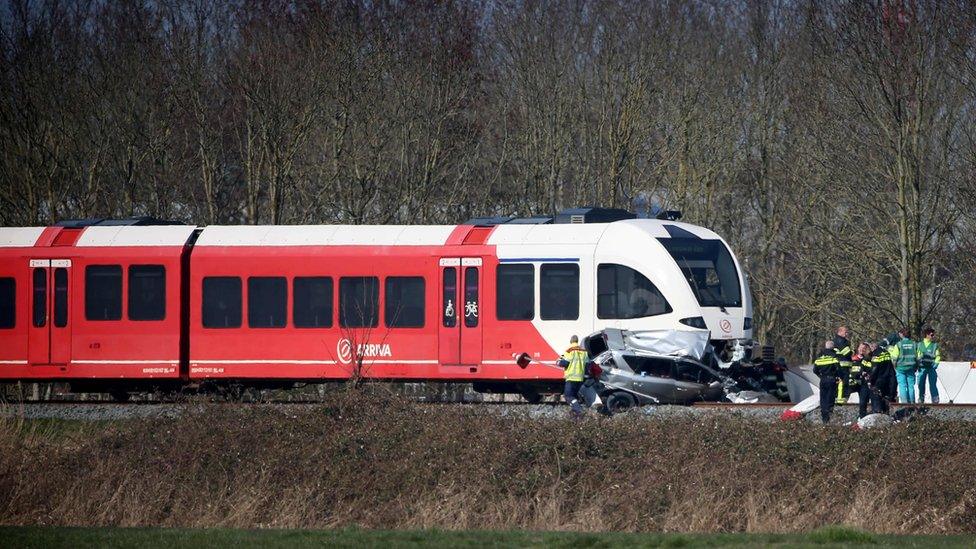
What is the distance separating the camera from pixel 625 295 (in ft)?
75.7

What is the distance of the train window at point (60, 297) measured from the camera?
24.7 metres

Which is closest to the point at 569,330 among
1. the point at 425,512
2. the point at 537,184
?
the point at 425,512

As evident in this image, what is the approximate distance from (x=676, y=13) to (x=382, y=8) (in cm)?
817

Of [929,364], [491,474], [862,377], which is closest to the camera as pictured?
[491,474]

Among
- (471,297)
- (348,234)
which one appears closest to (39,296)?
(348,234)

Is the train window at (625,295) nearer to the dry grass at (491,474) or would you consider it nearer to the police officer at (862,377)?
the police officer at (862,377)

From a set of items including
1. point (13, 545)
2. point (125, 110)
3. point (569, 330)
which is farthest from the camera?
point (125, 110)

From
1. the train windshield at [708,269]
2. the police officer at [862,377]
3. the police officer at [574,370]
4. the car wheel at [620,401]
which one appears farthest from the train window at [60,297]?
the police officer at [862,377]

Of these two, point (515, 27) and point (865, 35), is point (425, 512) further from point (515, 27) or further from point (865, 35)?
point (515, 27)

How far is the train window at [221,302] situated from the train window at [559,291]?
212 inches

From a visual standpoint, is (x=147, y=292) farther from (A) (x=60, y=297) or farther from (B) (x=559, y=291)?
(B) (x=559, y=291)

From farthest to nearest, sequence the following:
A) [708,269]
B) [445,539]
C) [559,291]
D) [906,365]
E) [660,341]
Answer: [708,269] → [559,291] → [906,365] → [660,341] → [445,539]

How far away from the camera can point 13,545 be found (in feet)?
44.6

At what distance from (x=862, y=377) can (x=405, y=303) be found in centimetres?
777
